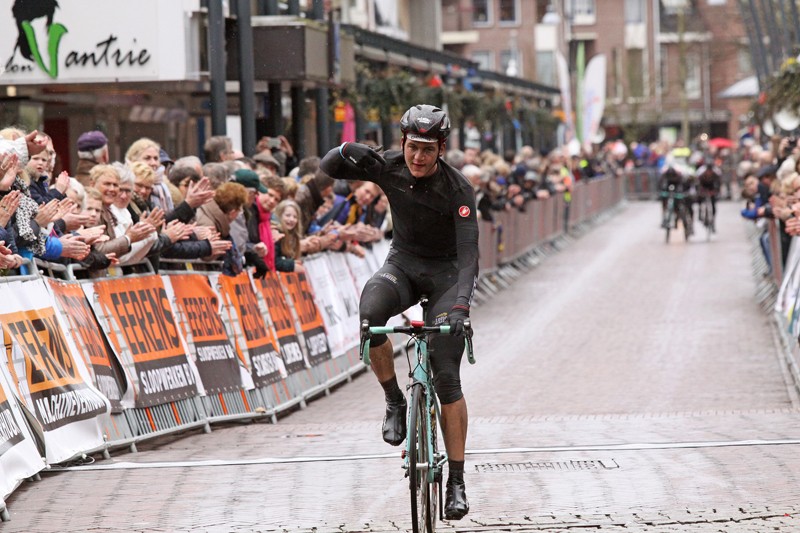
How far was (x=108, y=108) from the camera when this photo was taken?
23.5m

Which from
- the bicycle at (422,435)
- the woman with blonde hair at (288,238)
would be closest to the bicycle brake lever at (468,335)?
the bicycle at (422,435)

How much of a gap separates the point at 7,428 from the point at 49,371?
3.15 feet

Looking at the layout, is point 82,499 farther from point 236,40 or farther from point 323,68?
point 323,68

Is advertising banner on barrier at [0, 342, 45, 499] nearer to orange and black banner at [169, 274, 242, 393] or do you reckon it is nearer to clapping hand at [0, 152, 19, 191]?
clapping hand at [0, 152, 19, 191]

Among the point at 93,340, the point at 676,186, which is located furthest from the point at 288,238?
the point at 676,186

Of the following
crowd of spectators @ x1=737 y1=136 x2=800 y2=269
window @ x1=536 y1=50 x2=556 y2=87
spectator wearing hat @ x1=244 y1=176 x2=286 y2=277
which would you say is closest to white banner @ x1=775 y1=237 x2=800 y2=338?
crowd of spectators @ x1=737 y1=136 x2=800 y2=269

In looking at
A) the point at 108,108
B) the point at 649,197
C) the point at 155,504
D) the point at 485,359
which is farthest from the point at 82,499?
the point at 649,197

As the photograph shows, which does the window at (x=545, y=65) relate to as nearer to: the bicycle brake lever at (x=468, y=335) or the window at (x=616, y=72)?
the window at (x=616, y=72)

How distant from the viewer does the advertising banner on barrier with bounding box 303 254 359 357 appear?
1554cm

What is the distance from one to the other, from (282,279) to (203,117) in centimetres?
1202

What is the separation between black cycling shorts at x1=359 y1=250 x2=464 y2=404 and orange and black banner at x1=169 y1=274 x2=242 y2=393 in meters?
4.15

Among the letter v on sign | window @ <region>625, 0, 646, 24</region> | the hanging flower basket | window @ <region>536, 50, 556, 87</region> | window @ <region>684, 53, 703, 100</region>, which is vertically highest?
window @ <region>625, 0, 646, 24</region>

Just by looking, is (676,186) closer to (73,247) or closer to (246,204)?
(246,204)

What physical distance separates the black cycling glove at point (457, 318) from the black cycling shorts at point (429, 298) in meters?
0.23
